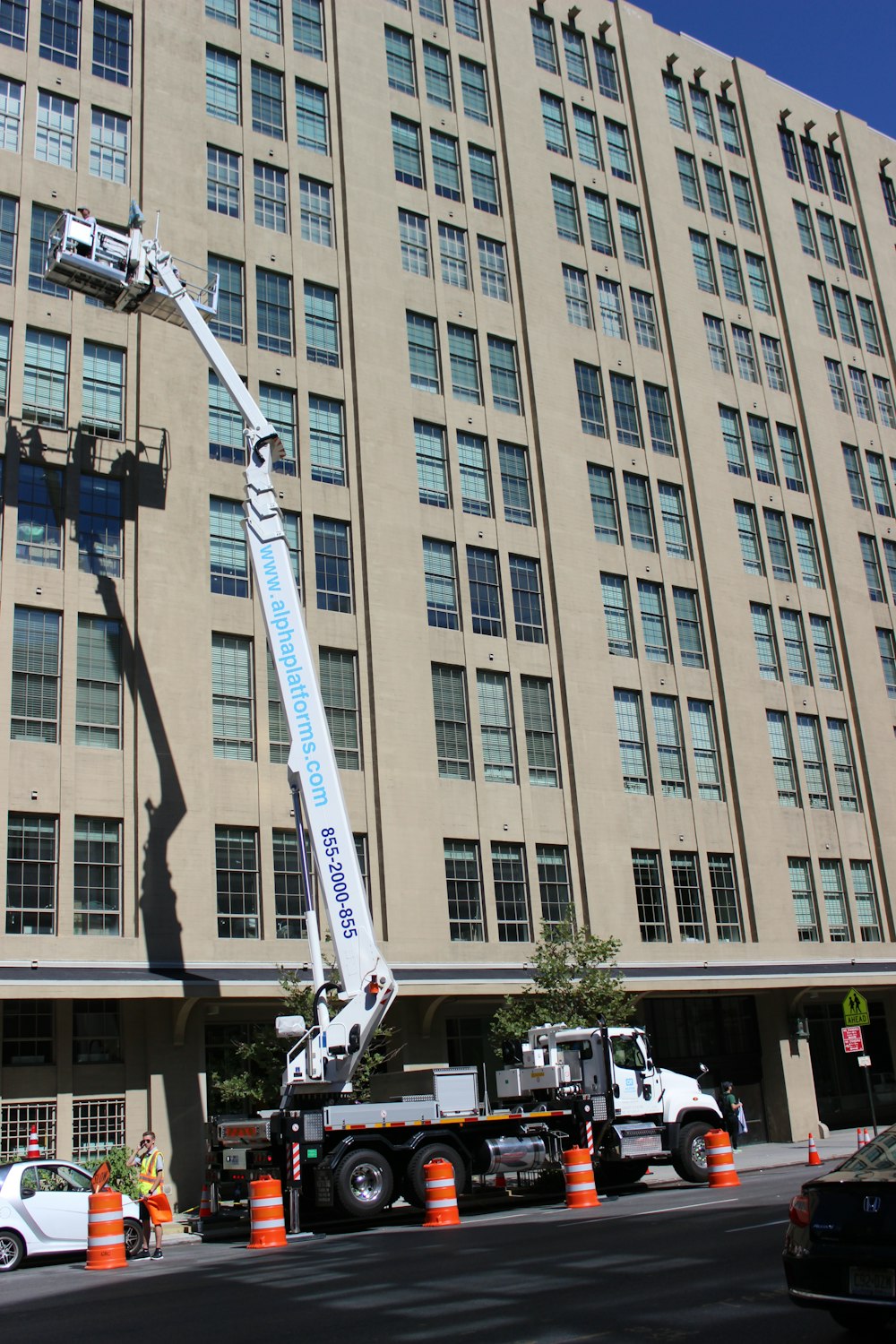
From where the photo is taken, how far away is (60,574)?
2956 centimetres

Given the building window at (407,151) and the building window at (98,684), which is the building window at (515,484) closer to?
the building window at (407,151)

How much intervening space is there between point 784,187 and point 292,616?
39664mm

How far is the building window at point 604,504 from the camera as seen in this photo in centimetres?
4122

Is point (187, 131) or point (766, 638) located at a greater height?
point (187, 131)

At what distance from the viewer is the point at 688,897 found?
38031 mm

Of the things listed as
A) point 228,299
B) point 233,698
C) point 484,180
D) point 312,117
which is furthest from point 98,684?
point 484,180

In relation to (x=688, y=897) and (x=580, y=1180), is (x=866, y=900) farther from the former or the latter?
(x=580, y=1180)

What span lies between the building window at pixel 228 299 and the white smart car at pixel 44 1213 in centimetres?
2327

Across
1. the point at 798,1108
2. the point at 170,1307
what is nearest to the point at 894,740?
the point at 798,1108

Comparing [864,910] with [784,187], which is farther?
[784,187]

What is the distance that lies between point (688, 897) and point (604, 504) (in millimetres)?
13312

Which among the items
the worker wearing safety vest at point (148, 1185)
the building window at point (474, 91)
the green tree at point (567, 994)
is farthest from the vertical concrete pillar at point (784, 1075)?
the building window at point (474, 91)

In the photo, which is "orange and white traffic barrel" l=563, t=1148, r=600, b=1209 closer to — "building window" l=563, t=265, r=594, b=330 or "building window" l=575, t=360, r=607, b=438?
"building window" l=575, t=360, r=607, b=438

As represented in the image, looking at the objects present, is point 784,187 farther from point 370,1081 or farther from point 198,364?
point 370,1081
